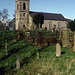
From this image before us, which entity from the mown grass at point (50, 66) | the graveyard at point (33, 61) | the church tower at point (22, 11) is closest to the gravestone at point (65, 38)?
the graveyard at point (33, 61)

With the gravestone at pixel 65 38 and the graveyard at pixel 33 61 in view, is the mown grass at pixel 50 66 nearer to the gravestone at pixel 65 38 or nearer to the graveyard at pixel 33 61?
the graveyard at pixel 33 61

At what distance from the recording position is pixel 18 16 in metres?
48.4

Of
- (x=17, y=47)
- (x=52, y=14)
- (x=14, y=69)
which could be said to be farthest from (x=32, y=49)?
(x=52, y=14)

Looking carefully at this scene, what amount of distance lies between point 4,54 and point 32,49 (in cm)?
263

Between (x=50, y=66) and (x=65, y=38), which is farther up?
(x=65, y=38)

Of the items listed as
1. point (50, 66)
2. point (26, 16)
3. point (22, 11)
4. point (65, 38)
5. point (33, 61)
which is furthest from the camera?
point (22, 11)

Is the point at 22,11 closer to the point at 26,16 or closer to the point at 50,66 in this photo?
the point at 26,16

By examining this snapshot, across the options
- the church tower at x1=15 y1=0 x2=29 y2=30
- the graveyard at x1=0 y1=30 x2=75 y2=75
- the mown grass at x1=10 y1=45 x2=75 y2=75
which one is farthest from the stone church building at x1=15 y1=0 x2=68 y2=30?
the mown grass at x1=10 y1=45 x2=75 y2=75

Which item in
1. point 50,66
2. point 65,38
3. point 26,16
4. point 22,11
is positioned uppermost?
point 22,11

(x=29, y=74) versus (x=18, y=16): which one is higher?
(x=18, y=16)

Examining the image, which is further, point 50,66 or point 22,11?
point 22,11

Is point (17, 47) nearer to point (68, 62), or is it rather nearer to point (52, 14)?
point (68, 62)

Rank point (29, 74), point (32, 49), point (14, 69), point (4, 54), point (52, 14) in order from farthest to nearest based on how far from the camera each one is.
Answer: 1. point (52, 14)
2. point (32, 49)
3. point (4, 54)
4. point (14, 69)
5. point (29, 74)

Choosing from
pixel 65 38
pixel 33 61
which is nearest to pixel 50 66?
pixel 33 61
